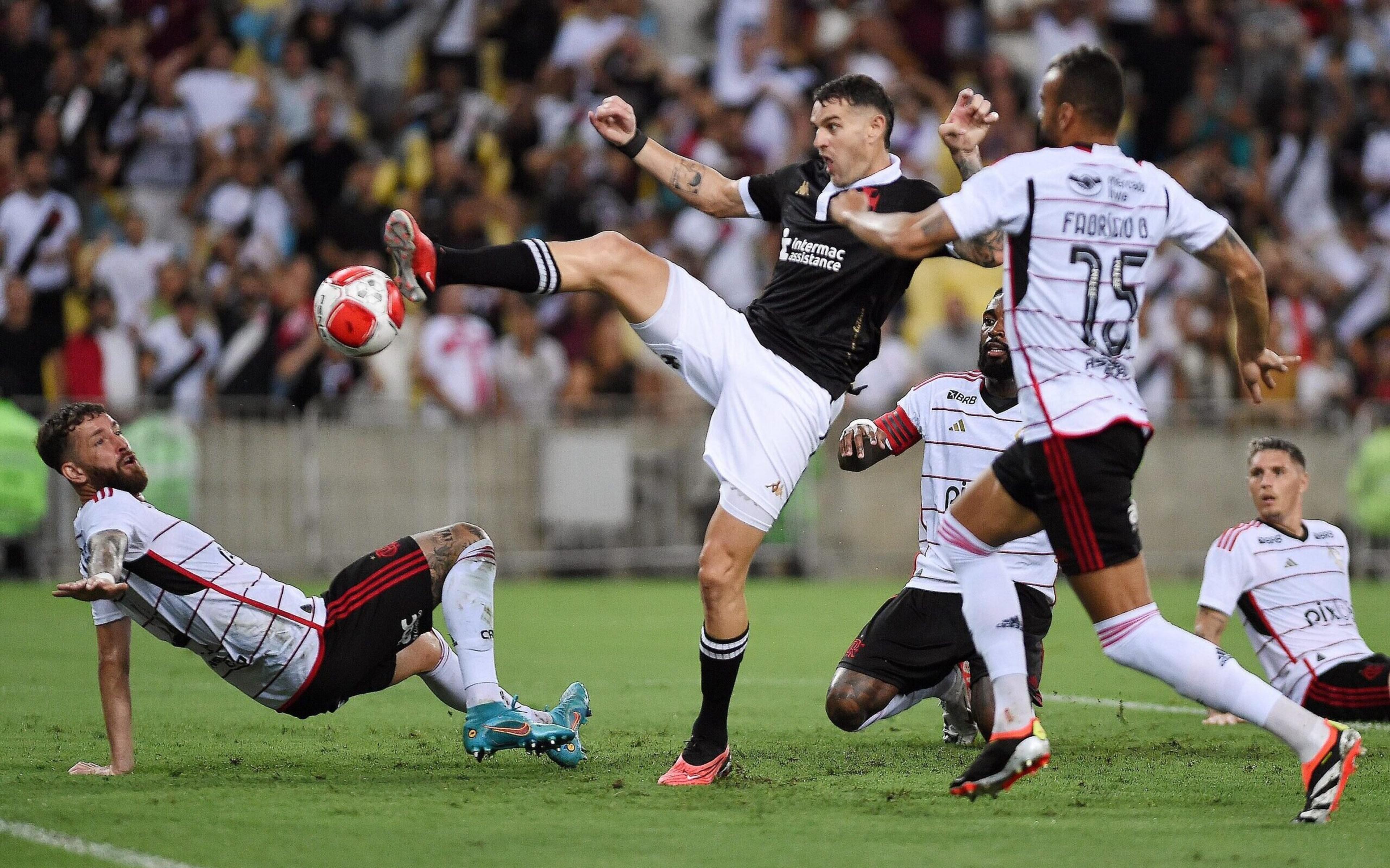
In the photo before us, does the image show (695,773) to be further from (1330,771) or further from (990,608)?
(1330,771)

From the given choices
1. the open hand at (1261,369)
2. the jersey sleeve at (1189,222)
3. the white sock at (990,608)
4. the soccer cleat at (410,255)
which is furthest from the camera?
the soccer cleat at (410,255)

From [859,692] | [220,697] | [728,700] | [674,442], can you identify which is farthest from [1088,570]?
[674,442]

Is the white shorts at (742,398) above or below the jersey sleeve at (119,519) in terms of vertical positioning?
above

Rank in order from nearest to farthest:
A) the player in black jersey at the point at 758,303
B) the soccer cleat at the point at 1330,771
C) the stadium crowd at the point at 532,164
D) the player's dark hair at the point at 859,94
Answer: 1. the soccer cleat at the point at 1330,771
2. the player in black jersey at the point at 758,303
3. the player's dark hair at the point at 859,94
4. the stadium crowd at the point at 532,164

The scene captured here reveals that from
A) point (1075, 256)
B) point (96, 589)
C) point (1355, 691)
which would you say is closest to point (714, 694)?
point (1075, 256)

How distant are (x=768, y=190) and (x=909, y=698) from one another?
2.43m

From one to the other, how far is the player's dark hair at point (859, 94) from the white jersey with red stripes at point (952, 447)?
1627 millimetres

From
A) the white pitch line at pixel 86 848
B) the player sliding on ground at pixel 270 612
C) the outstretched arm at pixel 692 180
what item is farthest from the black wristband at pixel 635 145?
the white pitch line at pixel 86 848

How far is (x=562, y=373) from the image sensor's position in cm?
1634

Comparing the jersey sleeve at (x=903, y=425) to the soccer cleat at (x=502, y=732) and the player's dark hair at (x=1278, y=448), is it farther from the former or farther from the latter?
the soccer cleat at (x=502, y=732)

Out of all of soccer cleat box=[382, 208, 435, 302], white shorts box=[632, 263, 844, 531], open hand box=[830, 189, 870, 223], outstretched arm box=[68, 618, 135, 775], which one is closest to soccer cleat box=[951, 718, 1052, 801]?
white shorts box=[632, 263, 844, 531]

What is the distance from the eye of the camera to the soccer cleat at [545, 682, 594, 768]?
659cm

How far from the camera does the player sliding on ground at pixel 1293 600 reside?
297 inches

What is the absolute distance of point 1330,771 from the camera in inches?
212
